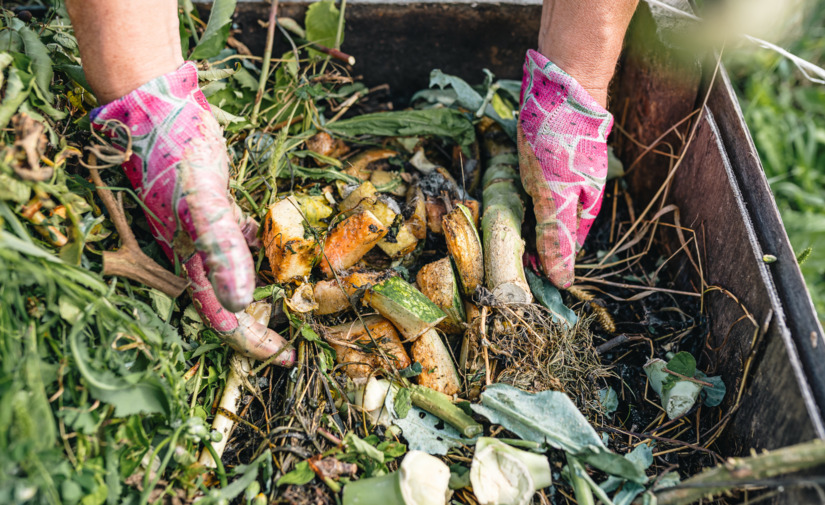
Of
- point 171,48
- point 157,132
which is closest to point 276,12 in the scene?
point 171,48

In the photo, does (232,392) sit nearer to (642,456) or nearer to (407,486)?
(407,486)

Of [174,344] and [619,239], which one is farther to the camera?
[619,239]

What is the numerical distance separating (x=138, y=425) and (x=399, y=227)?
72cm

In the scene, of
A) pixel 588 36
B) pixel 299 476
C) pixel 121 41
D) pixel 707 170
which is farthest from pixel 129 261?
pixel 707 170

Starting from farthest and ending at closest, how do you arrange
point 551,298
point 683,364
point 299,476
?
point 551,298, point 683,364, point 299,476

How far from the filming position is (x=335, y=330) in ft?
4.33

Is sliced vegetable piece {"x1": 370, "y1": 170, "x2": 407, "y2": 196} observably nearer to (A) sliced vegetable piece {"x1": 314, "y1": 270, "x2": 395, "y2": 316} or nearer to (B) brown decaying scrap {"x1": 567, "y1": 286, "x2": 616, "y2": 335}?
(A) sliced vegetable piece {"x1": 314, "y1": 270, "x2": 395, "y2": 316}

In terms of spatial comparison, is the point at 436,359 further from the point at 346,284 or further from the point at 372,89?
the point at 372,89

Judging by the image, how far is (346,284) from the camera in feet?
4.30

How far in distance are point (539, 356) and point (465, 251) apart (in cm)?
31

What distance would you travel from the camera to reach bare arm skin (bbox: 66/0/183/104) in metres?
1.08

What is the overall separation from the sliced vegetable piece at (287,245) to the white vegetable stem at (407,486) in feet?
1.63

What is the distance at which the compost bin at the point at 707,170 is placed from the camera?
3.51 ft

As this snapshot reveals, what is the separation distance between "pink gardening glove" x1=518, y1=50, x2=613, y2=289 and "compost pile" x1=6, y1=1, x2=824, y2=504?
0.08 m
